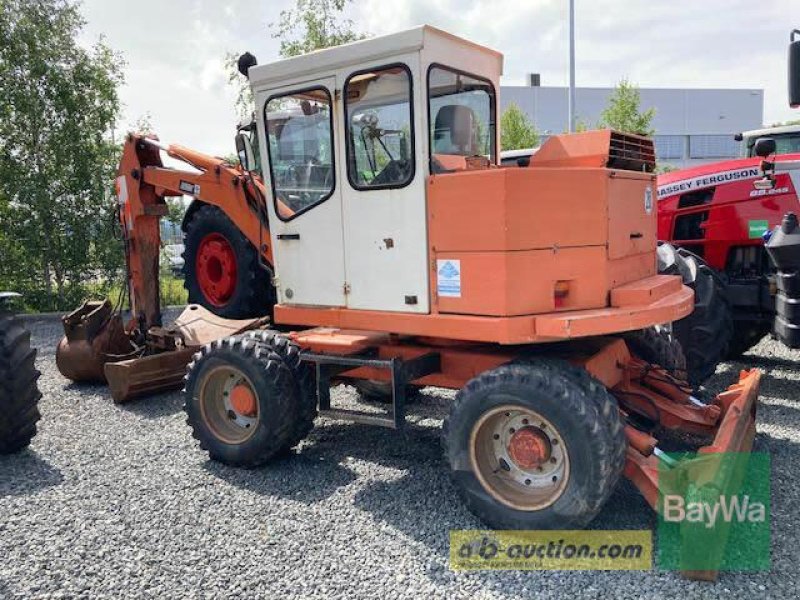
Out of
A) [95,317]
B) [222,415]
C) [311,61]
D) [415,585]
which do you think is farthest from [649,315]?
[95,317]

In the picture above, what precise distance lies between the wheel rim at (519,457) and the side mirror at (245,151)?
2.62m

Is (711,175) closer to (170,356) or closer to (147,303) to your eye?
(170,356)

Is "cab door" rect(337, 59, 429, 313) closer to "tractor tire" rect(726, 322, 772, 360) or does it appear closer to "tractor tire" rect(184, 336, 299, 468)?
"tractor tire" rect(184, 336, 299, 468)

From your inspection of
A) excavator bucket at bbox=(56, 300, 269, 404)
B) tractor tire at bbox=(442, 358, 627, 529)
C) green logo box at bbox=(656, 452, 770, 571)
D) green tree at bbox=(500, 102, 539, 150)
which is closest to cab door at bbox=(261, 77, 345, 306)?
tractor tire at bbox=(442, 358, 627, 529)

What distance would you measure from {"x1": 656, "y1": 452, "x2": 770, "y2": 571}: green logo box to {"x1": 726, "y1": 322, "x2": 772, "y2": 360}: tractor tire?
358 centimetres

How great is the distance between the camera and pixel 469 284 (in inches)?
159

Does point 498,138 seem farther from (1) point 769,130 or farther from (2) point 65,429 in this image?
(1) point 769,130

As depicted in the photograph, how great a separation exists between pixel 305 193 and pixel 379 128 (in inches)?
29.3

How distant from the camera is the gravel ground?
3.40 m

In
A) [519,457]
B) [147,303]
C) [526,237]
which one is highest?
[526,237]

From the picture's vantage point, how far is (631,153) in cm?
447

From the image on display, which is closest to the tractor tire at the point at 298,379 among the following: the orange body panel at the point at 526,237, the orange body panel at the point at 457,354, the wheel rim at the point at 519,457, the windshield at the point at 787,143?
the orange body panel at the point at 457,354

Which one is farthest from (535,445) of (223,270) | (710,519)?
(223,270)

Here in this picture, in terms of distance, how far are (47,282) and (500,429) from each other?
12.4 m
